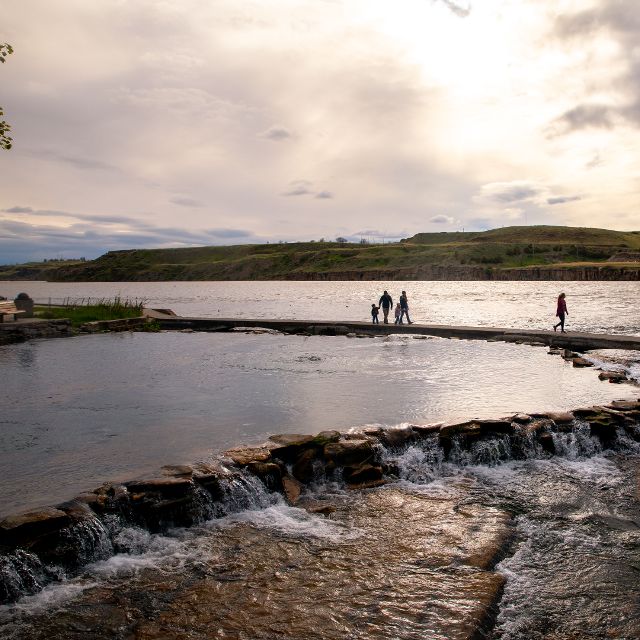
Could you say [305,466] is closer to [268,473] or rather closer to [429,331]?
[268,473]

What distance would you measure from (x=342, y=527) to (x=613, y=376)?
16.4 m

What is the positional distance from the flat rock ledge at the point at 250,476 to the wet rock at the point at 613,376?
5165 mm

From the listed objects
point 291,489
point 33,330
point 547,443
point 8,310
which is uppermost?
point 8,310

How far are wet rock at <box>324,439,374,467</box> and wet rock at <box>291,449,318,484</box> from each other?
33cm

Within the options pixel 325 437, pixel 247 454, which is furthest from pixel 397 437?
pixel 247 454

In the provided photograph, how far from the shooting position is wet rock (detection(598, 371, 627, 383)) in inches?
835

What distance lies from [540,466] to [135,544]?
9.44 metres

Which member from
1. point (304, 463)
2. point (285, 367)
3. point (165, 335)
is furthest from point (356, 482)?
point (165, 335)

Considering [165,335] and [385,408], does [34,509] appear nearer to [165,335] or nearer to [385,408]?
[385,408]

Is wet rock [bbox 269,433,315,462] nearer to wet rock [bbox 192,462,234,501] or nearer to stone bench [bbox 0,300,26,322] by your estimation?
wet rock [bbox 192,462,234,501]

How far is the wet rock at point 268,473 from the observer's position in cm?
1139

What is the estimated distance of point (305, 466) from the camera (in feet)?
39.5

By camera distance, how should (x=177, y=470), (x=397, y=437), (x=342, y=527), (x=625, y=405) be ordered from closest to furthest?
(x=342, y=527) < (x=177, y=470) < (x=397, y=437) < (x=625, y=405)

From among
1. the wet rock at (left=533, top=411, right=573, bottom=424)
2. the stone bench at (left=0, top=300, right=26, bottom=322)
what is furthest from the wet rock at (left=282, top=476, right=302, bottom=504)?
the stone bench at (left=0, top=300, right=26, bottom=322)
